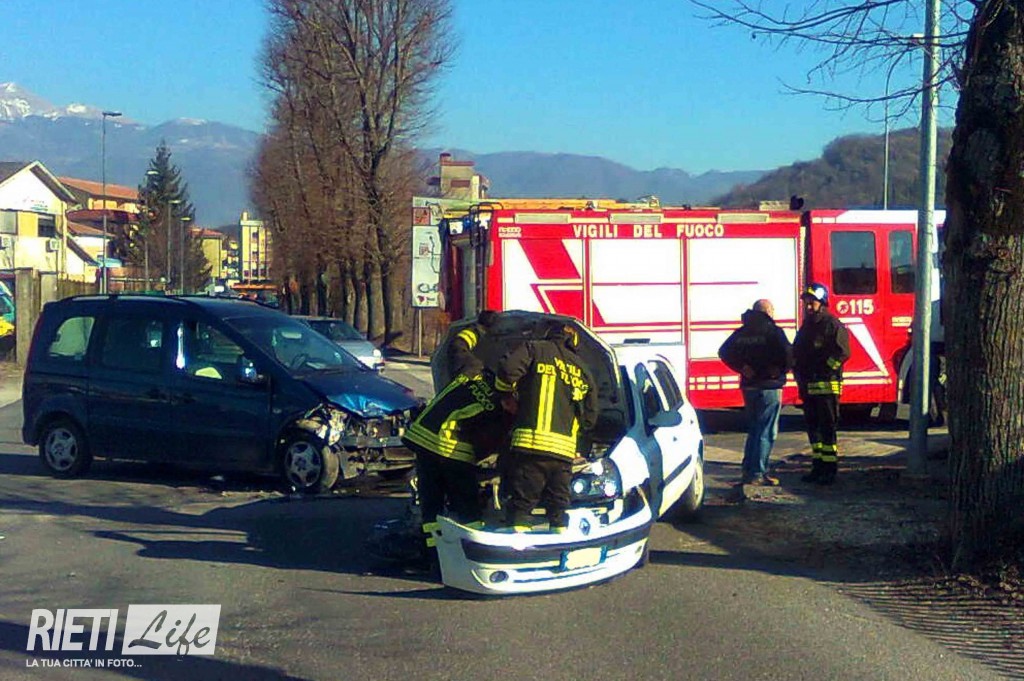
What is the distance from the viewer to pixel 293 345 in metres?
12.2

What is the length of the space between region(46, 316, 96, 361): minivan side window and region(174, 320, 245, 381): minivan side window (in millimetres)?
1203

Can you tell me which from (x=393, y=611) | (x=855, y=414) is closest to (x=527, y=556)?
(x=393, y=611)

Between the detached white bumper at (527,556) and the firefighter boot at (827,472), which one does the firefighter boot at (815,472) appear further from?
the detached white bumper at (527,556)

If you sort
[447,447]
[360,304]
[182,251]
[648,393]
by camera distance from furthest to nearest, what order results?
[182,251]
[360,304]
[648,393]
[447,447]

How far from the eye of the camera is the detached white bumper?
22.7 ft

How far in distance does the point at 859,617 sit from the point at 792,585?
2.62ft

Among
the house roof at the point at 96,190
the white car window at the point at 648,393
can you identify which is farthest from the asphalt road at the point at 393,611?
the house roof at the point at 96,190

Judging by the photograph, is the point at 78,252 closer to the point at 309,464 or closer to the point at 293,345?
the point at 293,345

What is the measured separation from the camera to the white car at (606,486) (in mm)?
6957

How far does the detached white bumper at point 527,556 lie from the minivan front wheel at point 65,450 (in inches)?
257

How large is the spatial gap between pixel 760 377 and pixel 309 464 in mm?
4328

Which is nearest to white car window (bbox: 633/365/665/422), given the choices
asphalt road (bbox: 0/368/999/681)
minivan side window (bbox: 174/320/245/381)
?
asphalt road (bbox: 0/368/999/681)

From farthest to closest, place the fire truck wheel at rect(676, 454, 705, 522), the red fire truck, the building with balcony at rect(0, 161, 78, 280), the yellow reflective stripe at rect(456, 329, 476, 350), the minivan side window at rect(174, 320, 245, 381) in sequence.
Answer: the building with balcony at rect(0, 161, 78, 280) → the red fire truck → the minivan side window at rect(174, 320, 245, 381) → the fire truck wheel at rect(676, 454, 705, 522) → the yellow reflective stripe at rect(456, 329, 476, 350)

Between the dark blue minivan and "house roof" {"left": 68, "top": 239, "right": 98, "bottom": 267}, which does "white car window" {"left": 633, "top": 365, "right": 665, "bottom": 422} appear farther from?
"house roof" {"left": 68, "top": 239, "right": 98, "bottom": 267}
